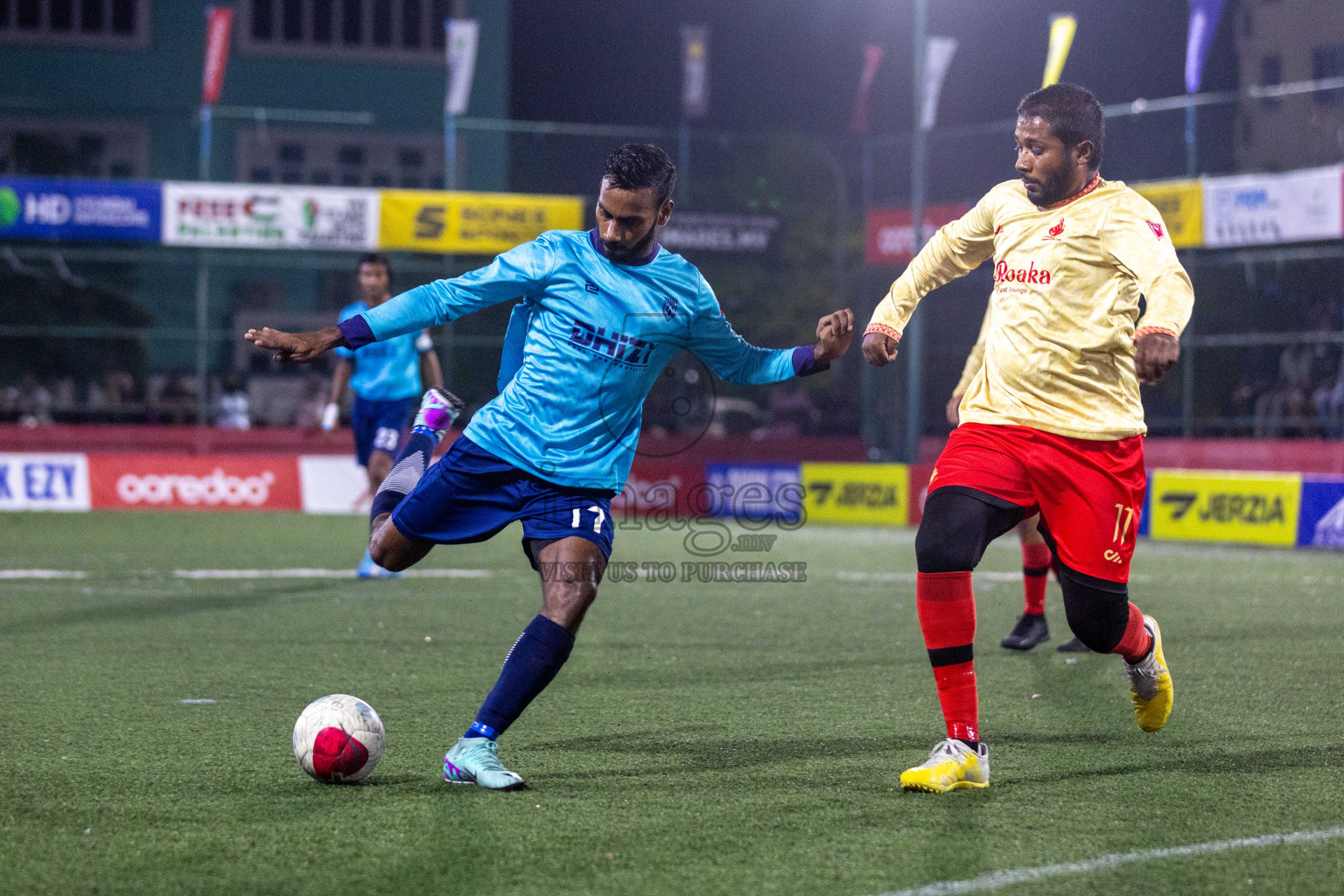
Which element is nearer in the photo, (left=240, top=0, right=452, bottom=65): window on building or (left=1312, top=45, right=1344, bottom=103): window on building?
(left=240, top=0, right=452, bottom=65): window on building

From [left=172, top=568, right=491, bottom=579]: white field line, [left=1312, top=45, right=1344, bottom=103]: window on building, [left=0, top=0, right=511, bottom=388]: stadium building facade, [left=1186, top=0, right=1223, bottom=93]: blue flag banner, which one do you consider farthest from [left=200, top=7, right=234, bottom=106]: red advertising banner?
[left=1312, top=45, right=1344, bottom=103]: window on building

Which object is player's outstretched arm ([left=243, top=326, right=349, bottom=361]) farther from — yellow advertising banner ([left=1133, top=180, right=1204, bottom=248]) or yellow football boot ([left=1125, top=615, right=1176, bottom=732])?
yellow advertising banner ([left=1133, top=180, right=1204, bottom=248])

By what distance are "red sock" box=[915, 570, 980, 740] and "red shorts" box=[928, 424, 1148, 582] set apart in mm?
327

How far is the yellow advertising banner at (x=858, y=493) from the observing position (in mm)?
19297

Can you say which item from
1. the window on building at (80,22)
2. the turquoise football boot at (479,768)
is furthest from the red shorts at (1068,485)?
→ the window on building at (80,22)

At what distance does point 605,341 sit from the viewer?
15.9ft

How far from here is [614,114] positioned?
4378cm

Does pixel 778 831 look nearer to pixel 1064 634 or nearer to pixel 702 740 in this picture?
pixel 702 740

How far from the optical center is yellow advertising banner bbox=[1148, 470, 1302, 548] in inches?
624

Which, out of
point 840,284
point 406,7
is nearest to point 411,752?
point 840,284

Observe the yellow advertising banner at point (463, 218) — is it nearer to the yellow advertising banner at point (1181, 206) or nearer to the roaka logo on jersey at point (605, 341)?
the yellow advertising banner at point (1181, 206)

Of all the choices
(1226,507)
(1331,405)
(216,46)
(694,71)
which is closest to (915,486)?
(1226,507)

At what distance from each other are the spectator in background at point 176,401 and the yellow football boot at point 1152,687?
844 inches

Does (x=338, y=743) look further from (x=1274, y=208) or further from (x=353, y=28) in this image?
(x=353, y=28)
